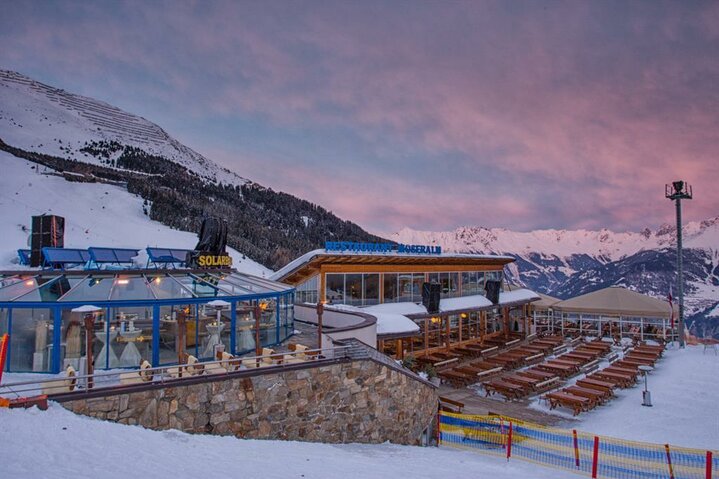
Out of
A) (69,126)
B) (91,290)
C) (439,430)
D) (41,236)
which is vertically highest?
(69,126)

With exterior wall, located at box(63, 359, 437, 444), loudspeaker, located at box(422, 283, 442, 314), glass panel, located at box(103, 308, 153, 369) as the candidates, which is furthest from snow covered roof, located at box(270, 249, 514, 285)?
glass panel, located at box(103, 308, 153, 369)

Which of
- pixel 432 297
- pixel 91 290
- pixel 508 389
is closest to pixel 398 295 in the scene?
pixel 432 297

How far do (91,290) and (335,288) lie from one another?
13.0 metres

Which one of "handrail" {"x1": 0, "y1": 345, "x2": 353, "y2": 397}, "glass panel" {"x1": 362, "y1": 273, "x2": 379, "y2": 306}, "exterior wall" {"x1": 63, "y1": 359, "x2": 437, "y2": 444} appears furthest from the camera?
"glass panel" {"x1": 362, "y1": 273, "x2": 379, "y2": 306}

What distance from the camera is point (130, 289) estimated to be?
13445 mm

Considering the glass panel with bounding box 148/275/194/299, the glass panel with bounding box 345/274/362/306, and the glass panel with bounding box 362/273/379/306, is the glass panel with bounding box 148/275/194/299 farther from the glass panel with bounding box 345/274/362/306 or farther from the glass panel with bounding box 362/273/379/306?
the glass panel with bounding box 362/273/379/306

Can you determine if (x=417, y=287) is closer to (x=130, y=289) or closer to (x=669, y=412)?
(x=669, y=412)

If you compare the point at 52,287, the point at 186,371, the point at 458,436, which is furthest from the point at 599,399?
the point at 52,287

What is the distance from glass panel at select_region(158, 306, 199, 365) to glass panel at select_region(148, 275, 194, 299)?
425 mm

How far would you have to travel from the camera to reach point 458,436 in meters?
14.2

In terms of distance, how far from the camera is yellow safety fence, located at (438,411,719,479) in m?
10.4

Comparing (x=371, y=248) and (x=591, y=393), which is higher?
(x=371, y=248)

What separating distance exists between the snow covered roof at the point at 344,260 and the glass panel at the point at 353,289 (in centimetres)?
92

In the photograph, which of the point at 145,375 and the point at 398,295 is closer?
the point at 145,375
